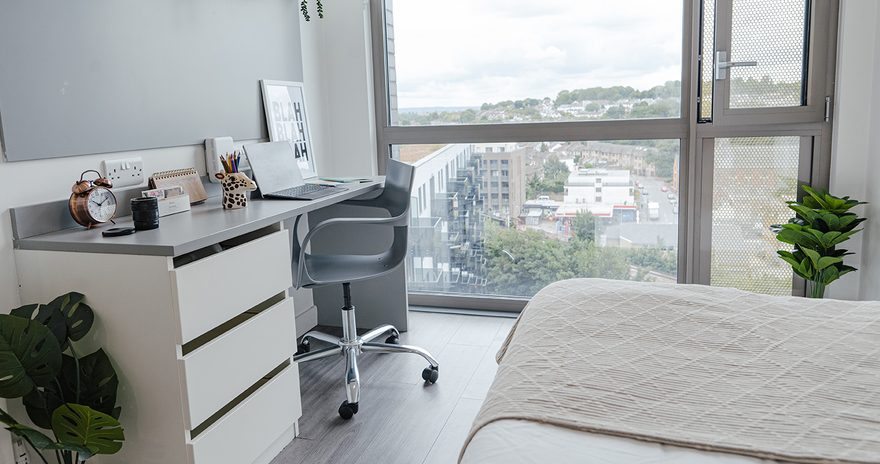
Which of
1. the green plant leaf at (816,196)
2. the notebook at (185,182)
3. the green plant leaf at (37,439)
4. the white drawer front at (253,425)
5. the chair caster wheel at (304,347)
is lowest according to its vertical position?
the chair caster wheel at (304,347)

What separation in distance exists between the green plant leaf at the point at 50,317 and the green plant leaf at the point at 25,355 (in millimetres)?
67

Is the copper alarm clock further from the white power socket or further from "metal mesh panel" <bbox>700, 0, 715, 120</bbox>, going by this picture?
"metal mesh panel" <bbox>700, 0, 715, 120</bbox>

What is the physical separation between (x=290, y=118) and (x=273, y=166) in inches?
23.8

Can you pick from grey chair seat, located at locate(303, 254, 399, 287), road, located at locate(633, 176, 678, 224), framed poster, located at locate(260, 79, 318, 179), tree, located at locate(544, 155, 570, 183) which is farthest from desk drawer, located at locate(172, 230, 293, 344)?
road, located at locate(633, 176, 678, 224)

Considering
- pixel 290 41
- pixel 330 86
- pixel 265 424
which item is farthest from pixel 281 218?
pixel 330 86

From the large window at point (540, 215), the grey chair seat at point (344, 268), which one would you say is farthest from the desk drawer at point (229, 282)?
the large window at point (540, 215)

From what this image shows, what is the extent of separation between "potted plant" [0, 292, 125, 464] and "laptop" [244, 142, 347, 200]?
914 millimetres

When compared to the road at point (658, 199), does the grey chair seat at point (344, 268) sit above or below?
below

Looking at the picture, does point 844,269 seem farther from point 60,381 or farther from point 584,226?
point 60,381

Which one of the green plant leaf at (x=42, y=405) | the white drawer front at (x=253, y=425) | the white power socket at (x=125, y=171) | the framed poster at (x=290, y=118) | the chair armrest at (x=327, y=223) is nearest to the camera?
the green plant leaf at (x=42, y=405)

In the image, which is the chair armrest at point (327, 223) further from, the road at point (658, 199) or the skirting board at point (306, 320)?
the road at point (658, 199)

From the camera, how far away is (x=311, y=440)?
2.25 metres

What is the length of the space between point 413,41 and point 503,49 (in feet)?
1.63

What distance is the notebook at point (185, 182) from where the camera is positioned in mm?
2202
